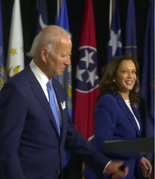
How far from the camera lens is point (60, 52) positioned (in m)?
1.57

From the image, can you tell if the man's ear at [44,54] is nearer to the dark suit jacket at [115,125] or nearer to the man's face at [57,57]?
the man's face at [57,57]

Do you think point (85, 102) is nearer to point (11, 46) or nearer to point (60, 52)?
point (11, 46)

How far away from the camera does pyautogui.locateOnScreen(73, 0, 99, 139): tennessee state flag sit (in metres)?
3.63

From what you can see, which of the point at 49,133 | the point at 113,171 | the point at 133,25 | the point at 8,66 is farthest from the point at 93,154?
the point at 133,25

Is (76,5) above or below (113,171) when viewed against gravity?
above

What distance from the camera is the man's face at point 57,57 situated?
→ 5.10 feet

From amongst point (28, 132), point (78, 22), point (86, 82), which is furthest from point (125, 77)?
point (78, 22)

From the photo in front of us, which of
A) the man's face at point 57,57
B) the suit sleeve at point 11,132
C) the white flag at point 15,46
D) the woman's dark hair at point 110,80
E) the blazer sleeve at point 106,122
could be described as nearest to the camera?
the suit sleeve at point 11,132

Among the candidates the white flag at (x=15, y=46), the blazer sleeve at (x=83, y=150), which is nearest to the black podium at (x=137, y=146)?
the blazer sleeve at (x=83, y=150)

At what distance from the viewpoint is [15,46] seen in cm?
339

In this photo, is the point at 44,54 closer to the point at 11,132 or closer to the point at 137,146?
the point at 11,132

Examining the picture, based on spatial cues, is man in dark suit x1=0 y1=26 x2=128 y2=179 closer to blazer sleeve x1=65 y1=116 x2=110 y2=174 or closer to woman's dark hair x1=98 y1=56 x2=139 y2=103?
blazer sleeve x1=65 y1=116 x2=110 y2=174

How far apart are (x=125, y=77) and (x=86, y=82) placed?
1.48 metres

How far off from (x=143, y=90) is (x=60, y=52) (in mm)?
2240
